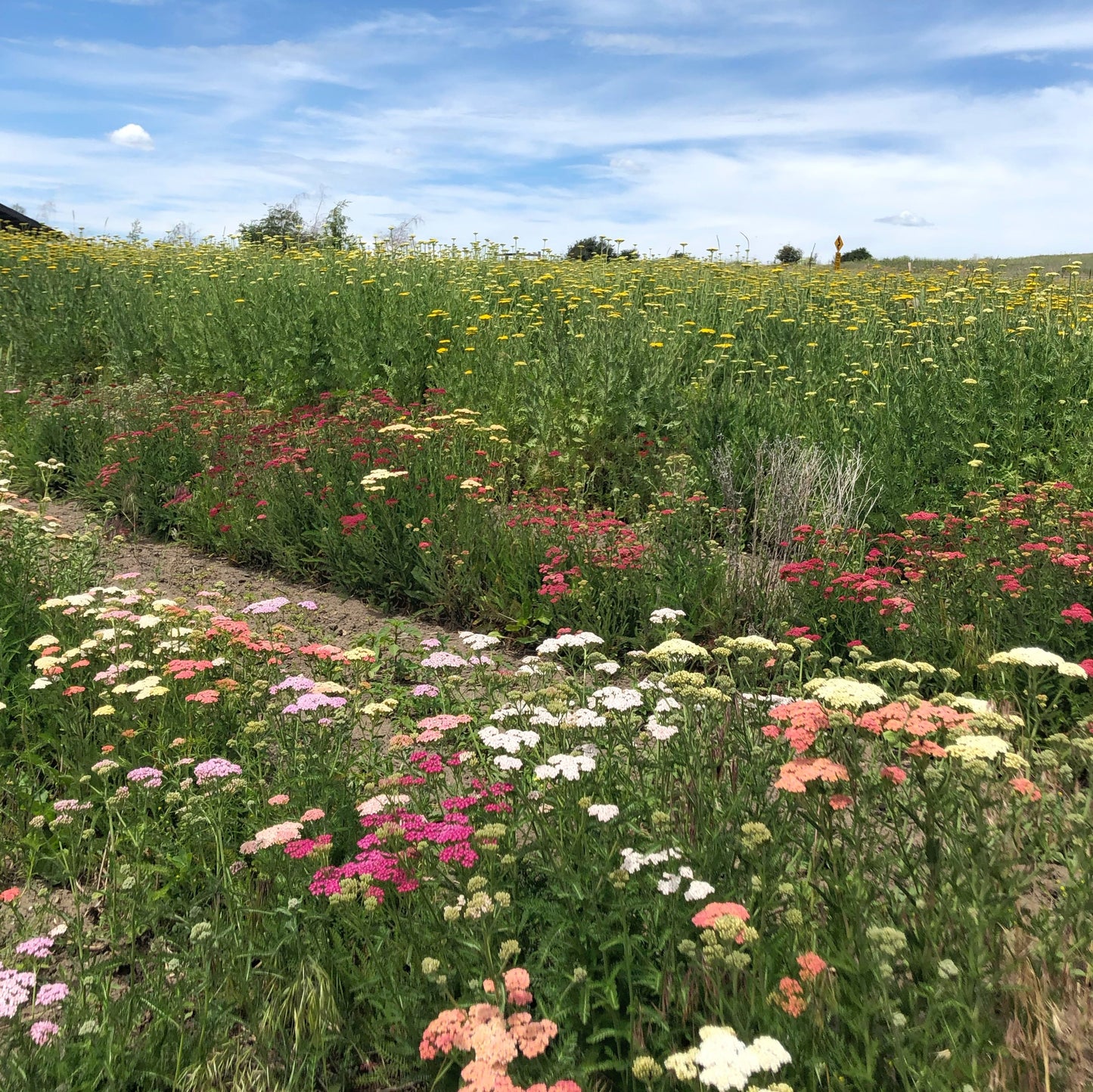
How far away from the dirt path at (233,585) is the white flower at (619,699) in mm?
2482

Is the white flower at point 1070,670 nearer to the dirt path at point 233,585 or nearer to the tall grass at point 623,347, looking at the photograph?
the dirt path at point 233,585

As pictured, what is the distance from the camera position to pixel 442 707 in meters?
4.10

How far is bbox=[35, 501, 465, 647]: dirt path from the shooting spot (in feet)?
17.7

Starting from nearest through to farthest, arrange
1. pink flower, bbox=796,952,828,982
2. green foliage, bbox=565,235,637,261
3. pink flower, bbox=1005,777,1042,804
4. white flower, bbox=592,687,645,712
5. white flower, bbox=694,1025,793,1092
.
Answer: white flower, bbox=694,1025,793,1092 → pink flower, bbox=796,952,828,982 → pink flower, bbox=1005,777,1042,804 → white flower, bbox=592,687,645,712 → green foliage, bbox=565,235,637,261

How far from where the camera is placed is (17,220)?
24188 mm

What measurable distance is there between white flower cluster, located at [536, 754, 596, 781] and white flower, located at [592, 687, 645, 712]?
21cm

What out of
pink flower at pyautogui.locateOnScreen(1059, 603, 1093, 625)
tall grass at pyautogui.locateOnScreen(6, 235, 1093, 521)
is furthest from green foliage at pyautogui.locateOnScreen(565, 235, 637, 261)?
pink flower at pyautogui.locateOnScreen(1059, 603, 1093, 625)

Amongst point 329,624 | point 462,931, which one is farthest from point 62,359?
point 462,931

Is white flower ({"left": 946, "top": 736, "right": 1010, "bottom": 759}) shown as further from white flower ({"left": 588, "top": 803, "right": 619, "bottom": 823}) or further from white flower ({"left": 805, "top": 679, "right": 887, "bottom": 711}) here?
white flower ({"left": 588, "top": 803, "right": 619, "bottom": 823})

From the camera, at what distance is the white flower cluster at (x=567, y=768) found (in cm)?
240

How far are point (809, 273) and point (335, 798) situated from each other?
41.6 feet

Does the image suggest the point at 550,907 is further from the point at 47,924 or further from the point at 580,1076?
the point at 47,924

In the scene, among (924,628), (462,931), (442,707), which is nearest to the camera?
(462,931)

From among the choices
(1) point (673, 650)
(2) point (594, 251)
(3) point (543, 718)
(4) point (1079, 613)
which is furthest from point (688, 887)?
(2) point (594, 251)
